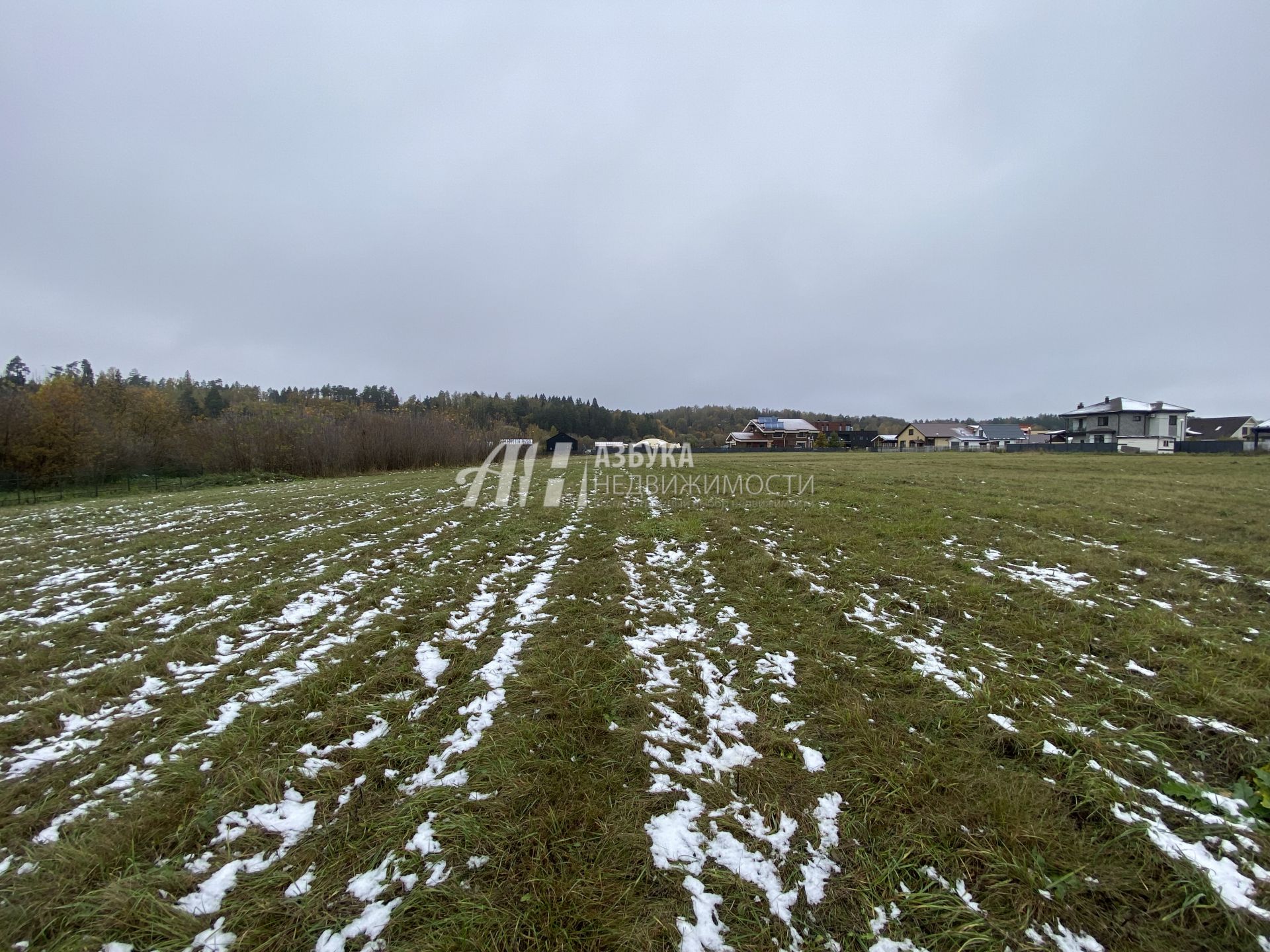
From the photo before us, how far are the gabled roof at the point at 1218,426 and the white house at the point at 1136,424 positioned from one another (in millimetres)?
8878

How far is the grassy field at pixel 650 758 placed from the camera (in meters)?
1.92

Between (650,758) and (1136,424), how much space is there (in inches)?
2969

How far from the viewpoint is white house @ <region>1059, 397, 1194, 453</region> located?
47281 mm

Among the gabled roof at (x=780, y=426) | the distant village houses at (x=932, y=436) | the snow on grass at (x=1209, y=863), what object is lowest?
the snow on grass at (x=1209, y=863)

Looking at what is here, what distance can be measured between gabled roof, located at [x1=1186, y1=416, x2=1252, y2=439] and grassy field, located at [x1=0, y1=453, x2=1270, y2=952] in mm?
83973

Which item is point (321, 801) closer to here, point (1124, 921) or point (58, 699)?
point (58, 699)

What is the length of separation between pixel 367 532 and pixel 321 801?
7867mm

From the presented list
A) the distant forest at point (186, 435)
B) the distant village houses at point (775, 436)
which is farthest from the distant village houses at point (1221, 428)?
the distant forest at point (186, 435)

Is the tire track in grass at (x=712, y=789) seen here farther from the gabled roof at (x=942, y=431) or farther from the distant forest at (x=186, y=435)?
the gabled roof at (x=942, y=431)

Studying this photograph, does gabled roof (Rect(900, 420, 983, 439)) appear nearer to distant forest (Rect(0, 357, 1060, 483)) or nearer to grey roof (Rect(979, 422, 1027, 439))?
grey roof (Rect(979, 422, 1027, 439))

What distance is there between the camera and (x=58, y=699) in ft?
11.8

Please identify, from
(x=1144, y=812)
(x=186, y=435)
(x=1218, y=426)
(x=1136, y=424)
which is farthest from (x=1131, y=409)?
(x=186, y=435)

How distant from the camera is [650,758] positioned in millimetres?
2861

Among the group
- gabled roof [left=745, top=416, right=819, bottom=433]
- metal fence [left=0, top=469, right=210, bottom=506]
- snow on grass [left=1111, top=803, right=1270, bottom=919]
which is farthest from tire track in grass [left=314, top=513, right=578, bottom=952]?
gabled roof [left=745, top=416, right=819, bottom=433]
